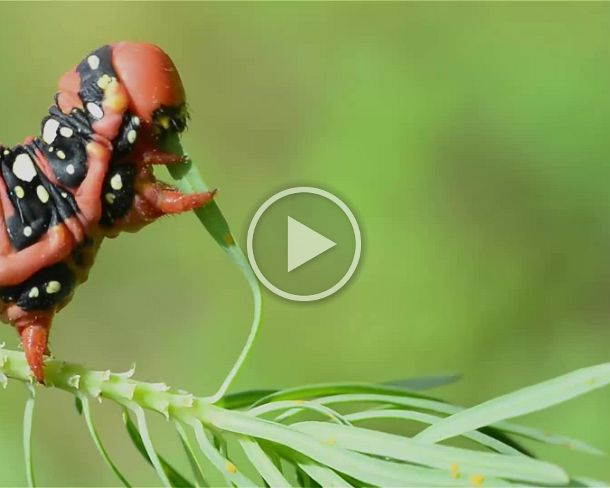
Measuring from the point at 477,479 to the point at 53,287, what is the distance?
21.3 inches

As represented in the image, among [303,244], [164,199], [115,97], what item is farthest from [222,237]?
[303,244]

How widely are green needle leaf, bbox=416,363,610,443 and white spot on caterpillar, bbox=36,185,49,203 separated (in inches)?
19.9

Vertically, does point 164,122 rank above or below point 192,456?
above

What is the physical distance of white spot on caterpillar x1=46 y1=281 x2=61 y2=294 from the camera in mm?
952

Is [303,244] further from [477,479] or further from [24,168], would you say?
[477,479]

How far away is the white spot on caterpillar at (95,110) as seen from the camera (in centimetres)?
97

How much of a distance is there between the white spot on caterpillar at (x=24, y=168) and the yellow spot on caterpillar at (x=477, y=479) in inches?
23.8

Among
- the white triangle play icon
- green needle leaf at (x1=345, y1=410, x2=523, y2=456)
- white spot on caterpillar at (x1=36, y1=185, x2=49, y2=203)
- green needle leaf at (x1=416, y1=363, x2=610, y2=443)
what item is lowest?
green needle leaf at (x1=345, y1=410, x2=523, y2=456)

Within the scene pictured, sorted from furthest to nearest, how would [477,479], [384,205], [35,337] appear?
[384,205] < [35,337] < [477,479]

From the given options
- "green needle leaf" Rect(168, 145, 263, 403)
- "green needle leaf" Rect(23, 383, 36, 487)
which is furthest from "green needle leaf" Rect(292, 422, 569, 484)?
"green needle leaf" Rect(23, 383, 36, 487)

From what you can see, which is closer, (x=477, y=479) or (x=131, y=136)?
(x=477, y=479)

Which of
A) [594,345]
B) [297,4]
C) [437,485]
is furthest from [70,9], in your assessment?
[437,485]

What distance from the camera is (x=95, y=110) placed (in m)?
0.98

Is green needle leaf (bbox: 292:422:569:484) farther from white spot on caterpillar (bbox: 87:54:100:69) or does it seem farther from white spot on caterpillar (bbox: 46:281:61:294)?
white spot on caterpillar (bbox: 87:54:100:69)
